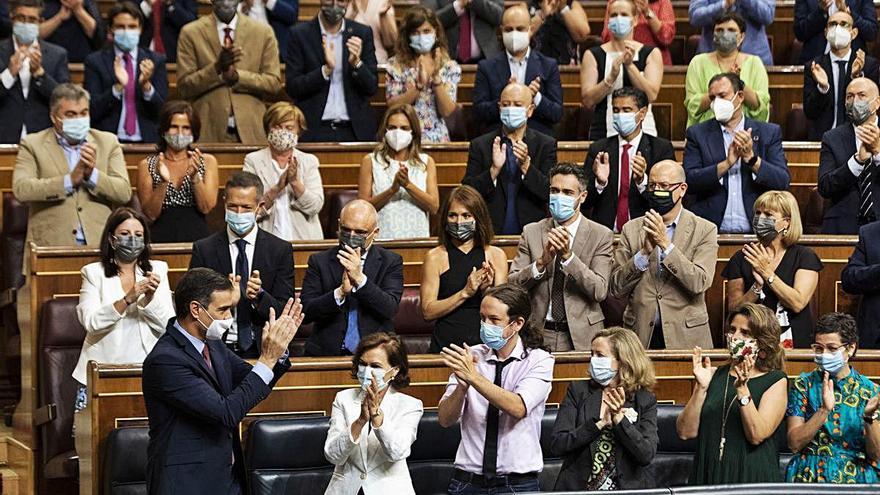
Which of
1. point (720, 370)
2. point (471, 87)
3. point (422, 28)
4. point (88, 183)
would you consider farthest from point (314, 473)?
point (471, 87)

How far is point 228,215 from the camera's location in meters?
5.40

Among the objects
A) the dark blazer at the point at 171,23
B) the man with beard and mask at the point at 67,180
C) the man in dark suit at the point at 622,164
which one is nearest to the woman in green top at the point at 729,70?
the man in dark suit at the point at 622,164

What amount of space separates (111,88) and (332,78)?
972 mm

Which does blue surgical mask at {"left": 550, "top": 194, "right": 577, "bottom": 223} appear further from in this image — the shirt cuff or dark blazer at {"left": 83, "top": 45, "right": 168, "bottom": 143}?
dark blazer at {"left": 83, "top": 45, "right": 168, "bottom": 143}

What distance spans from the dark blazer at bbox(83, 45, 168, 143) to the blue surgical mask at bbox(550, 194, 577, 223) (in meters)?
2.23

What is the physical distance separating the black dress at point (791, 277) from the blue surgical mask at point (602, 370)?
1.31 m

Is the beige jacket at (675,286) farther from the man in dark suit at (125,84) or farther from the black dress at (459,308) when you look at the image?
the man in dark suit at (125,84)

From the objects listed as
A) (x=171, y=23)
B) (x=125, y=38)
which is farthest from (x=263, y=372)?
(x=171, y=23)

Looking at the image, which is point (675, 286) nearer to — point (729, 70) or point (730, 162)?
point (730, 162)

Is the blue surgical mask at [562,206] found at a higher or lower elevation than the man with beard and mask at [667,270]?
higher

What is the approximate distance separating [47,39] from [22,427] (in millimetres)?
2546

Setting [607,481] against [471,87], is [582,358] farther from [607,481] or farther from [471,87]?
[471,87]

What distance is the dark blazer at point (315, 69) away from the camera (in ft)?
23.5

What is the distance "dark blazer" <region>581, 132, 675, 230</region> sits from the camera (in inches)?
245
